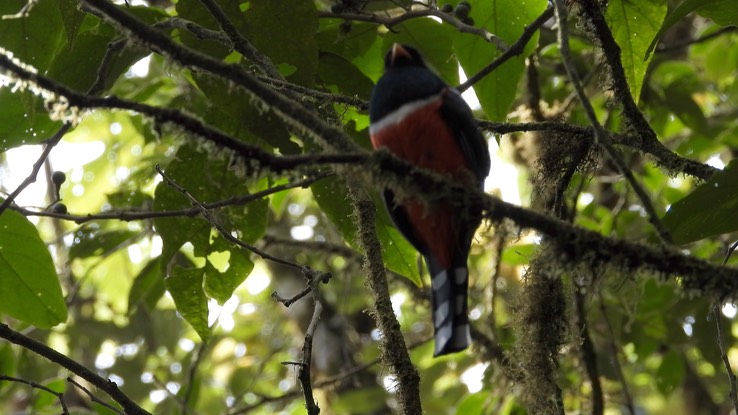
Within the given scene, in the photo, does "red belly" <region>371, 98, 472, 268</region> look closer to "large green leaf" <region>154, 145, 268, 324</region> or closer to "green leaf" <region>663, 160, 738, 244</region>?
"green leaf" <region>663, 160, 738, 244</region>

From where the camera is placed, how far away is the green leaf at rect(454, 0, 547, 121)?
2.91 m

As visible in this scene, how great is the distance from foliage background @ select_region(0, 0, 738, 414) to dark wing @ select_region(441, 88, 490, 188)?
0.16 meters

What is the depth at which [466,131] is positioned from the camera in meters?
2.40

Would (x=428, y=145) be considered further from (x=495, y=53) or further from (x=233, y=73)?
(x=233, y=73)

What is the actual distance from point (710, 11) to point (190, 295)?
6.19 ft

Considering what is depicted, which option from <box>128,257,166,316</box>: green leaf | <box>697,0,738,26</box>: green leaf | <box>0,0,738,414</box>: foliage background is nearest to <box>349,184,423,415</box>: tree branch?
<box>0,0,738,414</box>: foliage background

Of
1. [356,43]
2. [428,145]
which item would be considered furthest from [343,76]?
[428,145]

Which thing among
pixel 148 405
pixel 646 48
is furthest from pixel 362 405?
pixel 148 405

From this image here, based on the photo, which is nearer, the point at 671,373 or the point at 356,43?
the point at 356,43

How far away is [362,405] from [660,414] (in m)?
5.09

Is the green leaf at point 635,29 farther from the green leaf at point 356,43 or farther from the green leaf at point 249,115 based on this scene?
the green leaf at point 249,115

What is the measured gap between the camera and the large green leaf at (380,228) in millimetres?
2936

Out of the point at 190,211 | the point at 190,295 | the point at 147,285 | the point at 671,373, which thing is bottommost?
the point at 190,211

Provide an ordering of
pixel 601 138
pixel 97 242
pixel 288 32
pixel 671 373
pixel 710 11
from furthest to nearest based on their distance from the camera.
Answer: pixel 671 373 → pixel 97 242 → pixel 288 32 → pixel 710 11 → pixel 601 138
